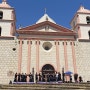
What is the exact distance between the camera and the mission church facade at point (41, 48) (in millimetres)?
30125

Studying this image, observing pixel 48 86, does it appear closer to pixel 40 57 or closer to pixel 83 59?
pixel 40 57

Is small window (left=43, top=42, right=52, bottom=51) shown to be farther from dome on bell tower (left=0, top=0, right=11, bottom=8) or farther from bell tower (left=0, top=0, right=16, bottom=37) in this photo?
dome on bell tower (left=0, top=0, right=11, bottom=8)

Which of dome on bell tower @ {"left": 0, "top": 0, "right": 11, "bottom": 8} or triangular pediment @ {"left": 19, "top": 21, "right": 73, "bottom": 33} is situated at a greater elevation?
dome on bell tower @ {"left": 0, "top": 0, "right": 11, "bottom": 8}

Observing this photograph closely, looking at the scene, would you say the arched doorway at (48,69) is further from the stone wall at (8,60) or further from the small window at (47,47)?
the stone wall at (8,60)

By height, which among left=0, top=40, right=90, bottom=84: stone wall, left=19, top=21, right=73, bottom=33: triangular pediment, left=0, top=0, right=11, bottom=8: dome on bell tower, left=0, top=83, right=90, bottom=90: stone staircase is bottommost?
left=0, top=83, right=90, bottom=90: stone staircase

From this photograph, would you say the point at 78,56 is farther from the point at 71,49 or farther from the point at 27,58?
the point at 27,58

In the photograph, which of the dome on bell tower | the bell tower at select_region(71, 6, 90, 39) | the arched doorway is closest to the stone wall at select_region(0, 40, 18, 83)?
the arched doorway

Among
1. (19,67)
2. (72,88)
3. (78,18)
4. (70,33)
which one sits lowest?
(72,88)

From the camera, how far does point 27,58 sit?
30.5 metres

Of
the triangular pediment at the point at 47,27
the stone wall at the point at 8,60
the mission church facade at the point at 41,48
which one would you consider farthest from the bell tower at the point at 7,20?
the triangular pediment at the point at 47,27

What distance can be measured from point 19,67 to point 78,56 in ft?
24.7

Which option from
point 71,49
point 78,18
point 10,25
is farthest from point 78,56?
point 10,25

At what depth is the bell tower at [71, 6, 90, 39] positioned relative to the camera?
3278 centimetres

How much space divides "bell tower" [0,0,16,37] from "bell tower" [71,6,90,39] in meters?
8.59
